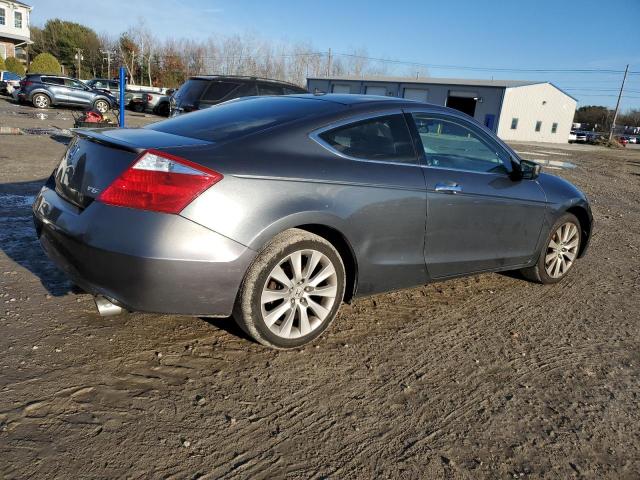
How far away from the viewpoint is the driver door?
364 cm

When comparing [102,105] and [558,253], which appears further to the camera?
[102,105]

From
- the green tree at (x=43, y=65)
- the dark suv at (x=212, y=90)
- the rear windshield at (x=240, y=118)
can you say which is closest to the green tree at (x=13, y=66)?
the green tree at (x=43, y=65)

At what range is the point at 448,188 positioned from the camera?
3625 millimetres

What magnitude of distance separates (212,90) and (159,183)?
27.4 feet

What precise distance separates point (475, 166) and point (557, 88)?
57.2 m

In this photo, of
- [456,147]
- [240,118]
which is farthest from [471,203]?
[240,118]

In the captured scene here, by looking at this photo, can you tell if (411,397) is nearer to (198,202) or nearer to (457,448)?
(457,448)

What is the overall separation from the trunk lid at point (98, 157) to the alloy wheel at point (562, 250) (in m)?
Result: 3.44

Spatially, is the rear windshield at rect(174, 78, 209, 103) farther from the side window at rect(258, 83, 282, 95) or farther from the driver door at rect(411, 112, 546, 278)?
the driver door at rect(411, 112, 546, 278)

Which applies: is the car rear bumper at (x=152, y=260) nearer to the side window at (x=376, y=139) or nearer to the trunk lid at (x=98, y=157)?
the trunk lid at (x=98, y=157)

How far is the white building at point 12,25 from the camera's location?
4550cm

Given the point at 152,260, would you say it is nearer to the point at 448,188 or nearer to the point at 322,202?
the point at 322,202

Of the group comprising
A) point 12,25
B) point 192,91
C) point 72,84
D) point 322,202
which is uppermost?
point 12,25

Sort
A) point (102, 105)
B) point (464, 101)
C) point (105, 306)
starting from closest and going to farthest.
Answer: point (105, 306), point (102, 105), point (464, 101)
